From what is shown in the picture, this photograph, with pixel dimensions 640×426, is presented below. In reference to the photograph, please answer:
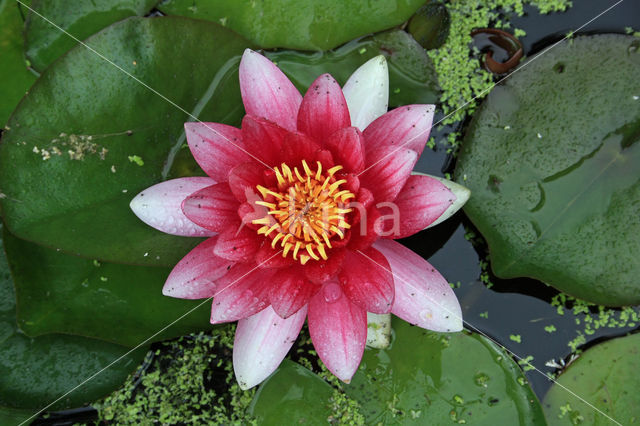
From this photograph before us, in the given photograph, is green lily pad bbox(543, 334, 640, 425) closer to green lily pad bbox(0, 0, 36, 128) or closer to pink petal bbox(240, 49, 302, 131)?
pink petal bbox(240, 49, 302, 131)

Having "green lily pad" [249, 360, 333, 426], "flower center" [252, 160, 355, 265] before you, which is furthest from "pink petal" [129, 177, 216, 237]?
"green lily pad" [249, 360, 333, 426]

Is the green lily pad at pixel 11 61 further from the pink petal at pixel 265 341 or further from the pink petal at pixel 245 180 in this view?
the pink petal at pixel 265 341

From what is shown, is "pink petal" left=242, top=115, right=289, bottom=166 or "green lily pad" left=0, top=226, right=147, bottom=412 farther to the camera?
"green lily pad" left=0, top=226, right=147, bottom=412

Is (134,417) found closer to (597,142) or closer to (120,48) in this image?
(120,48)

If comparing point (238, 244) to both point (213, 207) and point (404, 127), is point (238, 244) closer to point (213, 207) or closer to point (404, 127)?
point (213, 207)

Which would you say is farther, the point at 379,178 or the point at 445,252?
the point at 445,252

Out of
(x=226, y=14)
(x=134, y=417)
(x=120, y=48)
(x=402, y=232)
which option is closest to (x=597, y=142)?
(x=402, y=232)

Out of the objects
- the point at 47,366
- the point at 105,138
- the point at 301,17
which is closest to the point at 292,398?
the point at 47,366
